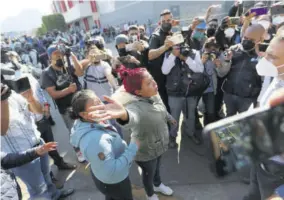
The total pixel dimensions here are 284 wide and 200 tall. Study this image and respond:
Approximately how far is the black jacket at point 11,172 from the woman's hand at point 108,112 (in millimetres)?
676

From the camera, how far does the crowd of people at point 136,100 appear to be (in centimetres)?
161

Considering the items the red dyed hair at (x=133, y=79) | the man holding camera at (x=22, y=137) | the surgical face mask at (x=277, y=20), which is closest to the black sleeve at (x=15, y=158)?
the man holding camera at (x=22, y=137)

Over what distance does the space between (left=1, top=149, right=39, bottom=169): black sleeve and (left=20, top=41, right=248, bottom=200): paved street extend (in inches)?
45.3

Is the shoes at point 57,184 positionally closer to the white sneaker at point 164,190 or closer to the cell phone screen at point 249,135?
the white sneaker at point 164,190

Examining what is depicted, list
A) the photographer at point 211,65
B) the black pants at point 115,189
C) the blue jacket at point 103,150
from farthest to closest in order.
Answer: the photographer at point 211,65, the black pants at point 115,189, the blue jacket at point 103,150

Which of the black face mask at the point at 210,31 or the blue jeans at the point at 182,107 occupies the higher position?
the black face mask at the point at 210,31

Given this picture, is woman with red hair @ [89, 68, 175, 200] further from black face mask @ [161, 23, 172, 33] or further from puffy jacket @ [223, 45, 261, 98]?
black face mask @ [161, 23, 172, 33]

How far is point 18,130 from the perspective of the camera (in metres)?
1.94

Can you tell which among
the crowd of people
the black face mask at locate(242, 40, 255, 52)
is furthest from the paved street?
the black face mask at locate(242, 40, 255, 52)

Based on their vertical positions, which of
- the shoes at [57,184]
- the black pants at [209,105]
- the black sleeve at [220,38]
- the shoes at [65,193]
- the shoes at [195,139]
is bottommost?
the shoes at [195,139]

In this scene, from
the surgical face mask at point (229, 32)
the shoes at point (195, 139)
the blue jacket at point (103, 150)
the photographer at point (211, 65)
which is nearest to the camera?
the blue jacket at point (103, 150)

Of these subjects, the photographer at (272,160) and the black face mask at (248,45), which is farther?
the black face mask at (248,45)

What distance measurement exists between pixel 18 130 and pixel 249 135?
181cm

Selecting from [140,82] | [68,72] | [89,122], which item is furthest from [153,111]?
[68,72]
